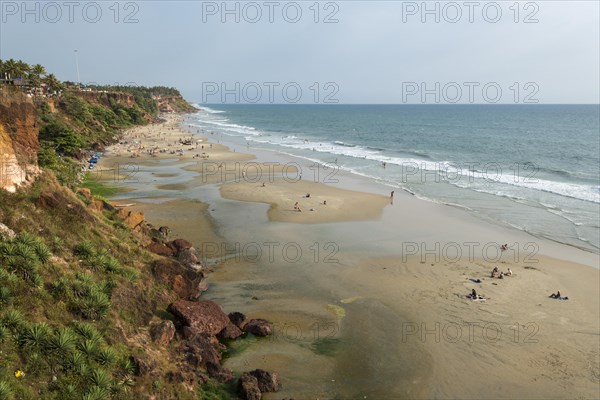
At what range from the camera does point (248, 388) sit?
12.8m

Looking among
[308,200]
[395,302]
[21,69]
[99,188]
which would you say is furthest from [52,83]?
[395,302]

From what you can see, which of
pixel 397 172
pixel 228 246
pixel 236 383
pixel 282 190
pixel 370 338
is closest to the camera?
pixel 236 383

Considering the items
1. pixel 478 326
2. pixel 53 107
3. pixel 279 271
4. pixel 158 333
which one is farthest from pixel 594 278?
pixel 53 107

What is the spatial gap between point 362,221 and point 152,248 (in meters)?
16.6

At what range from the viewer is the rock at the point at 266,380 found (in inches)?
524

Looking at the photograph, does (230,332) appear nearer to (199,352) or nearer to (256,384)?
(199,352)

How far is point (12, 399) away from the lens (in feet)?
29.7

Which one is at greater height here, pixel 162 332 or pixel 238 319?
pixel 162 332

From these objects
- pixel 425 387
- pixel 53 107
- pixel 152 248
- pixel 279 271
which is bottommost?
pixel 425 387

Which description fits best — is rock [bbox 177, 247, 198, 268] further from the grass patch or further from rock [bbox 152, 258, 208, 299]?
the grass patch

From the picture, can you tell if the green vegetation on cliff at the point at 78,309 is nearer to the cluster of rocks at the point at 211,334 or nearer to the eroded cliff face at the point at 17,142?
the cluster of rocks at the point at 211,334

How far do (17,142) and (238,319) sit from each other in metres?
11.3

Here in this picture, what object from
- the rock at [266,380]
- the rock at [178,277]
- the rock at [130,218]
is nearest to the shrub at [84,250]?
the rock at [178,277]

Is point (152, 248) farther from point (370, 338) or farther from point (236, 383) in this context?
point (370, 338)
